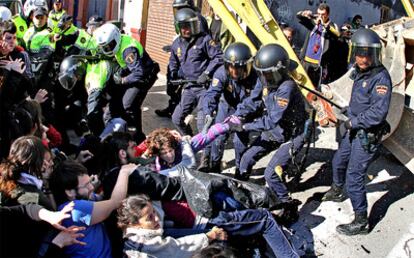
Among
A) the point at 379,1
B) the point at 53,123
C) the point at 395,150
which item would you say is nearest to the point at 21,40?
the point at 53,123

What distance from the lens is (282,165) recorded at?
464 cm

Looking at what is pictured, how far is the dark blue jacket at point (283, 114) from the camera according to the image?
458 cm

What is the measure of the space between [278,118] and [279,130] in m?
0.21

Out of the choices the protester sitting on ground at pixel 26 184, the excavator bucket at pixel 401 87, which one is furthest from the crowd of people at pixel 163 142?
the excavator bucket at pixel 401 87

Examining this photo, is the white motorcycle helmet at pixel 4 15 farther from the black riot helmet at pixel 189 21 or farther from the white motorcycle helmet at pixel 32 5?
the black riot helmet at pixel 189 21

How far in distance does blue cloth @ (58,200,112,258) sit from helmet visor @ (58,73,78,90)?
2.60 m

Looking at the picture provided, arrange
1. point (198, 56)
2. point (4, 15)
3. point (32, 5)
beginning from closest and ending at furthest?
point (4, 15)
point (198, 56)
point (32, 5)

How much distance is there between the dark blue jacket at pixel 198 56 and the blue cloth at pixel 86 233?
3338 mm

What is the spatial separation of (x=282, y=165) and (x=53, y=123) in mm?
2753

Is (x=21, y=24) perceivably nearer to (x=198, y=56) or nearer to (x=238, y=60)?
(x=198, y=56)

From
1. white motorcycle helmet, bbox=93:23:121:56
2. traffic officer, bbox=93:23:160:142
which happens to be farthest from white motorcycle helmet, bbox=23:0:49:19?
white motorcycle helmet, bbox=93:23:121:56

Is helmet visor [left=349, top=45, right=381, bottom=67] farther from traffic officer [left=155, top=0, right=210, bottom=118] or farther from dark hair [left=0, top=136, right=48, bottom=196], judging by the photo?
dark hair [left=0, top=136, right=48, bottom=196]

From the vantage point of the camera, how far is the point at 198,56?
6172mm

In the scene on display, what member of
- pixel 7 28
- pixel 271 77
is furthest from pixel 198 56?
pixel 7 28
